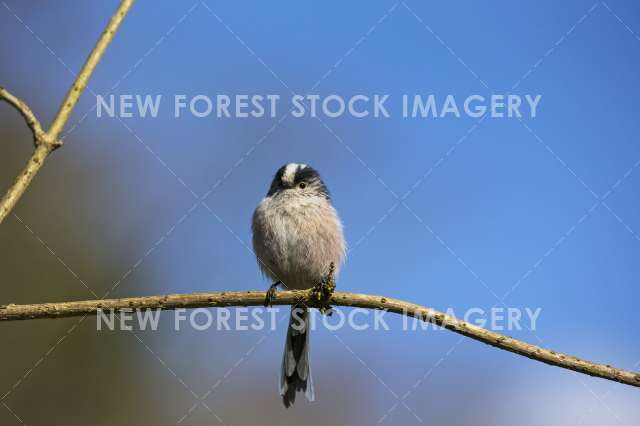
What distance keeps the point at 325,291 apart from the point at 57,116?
122 cm

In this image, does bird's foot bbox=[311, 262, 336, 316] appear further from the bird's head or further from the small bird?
the bird's head

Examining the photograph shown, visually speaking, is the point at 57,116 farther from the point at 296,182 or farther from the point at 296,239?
the point at 296,182

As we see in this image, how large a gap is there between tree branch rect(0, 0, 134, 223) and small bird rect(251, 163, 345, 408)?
3151 mm

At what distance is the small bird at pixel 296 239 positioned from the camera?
16.5 ft

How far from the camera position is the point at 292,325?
5.45m

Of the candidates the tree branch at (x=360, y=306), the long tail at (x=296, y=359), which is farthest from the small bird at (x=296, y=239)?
the tree branch at (x=360, y=306)

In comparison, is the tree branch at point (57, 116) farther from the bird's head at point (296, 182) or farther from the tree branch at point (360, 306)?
the bird's head at point (296, 182)

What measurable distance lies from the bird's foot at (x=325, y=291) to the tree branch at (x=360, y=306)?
0.27 feet

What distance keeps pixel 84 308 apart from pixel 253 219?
3.31 meters

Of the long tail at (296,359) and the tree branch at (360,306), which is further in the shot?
the long tail at (296,359)

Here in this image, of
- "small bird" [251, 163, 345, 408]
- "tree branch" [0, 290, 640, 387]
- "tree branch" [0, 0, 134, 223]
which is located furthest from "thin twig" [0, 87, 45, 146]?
"small bird" [251, 163, 345, 408]

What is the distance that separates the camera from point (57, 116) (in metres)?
1.88

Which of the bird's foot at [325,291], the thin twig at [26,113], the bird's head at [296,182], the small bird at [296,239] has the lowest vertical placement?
the thin twig at [26,113]

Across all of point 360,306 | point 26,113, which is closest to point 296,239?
point 360,306
